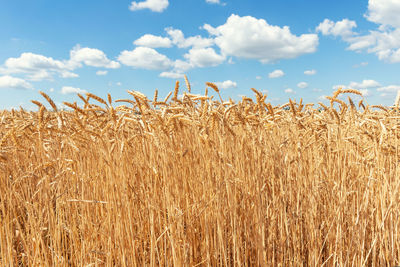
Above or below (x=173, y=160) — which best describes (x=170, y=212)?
below

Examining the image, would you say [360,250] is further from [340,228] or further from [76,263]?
[76,263]

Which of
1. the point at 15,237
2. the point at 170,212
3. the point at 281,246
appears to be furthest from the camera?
the point at 15,237

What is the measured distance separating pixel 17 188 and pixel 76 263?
1.60 m

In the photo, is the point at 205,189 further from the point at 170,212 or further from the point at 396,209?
the point at 396,209

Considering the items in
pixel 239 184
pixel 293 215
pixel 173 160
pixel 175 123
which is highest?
pixel 175 123

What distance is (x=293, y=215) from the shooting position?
179cm

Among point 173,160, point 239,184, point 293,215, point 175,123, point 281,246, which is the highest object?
point 175,123

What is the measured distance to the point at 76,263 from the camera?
1.84 metres

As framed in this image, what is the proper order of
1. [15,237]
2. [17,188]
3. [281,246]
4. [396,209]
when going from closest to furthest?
1. [281,246]
2. [396,209]
3. [15,237]
4. [17,188]

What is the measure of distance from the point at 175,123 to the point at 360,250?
1341mm

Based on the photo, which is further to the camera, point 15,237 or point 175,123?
point 15,237

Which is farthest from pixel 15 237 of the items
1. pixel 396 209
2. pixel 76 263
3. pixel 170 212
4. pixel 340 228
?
pixel 396 209

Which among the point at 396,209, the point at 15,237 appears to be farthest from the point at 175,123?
the point at 15,237

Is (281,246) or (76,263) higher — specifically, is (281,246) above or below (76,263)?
above
